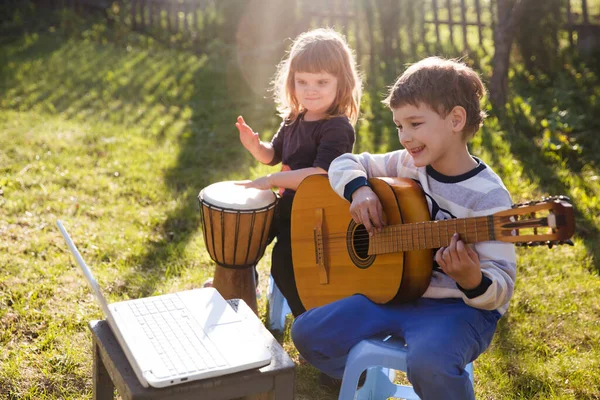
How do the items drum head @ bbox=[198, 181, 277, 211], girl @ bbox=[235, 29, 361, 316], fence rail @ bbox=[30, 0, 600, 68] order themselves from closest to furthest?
1. drum head @ bbox=[198, 181, 277, 211]
2. girl @ bbox=[235, 29, 361, 316]
3. fence rail @ bbox=[30, 0, 600, 68]

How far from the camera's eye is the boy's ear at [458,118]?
2402 millimetres

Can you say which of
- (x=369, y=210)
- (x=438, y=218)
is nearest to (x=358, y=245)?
(x=369, y=210)

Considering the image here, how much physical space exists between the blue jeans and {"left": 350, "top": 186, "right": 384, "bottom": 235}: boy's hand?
263 millimetres

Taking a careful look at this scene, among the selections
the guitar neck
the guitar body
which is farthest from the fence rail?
the guitar neck

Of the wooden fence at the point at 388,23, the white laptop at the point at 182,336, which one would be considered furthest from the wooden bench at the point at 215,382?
the wooden fence at the point at 388,23

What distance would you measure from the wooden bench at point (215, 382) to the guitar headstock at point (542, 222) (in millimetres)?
754

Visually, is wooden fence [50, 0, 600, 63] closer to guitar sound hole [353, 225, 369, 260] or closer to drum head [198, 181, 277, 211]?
drum head [198, 181, 277, 211]

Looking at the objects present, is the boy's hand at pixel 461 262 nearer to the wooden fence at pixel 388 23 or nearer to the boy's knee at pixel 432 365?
the boy's knee at pixel 432 365

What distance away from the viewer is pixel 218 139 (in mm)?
5988

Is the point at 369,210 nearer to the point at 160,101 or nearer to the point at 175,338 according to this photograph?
the point at 175,338

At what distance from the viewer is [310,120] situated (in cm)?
331

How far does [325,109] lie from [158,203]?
187 cm

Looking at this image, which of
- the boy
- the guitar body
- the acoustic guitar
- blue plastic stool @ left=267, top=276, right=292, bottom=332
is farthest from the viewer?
blue plastic stool @ left=267, top=276, right=292, bottom=332

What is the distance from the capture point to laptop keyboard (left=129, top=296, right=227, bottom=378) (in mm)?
1897
